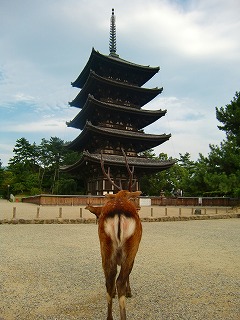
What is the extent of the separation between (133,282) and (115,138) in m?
21.8

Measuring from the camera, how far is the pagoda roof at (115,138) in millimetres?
24906

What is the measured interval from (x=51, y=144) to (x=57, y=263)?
53771 mm

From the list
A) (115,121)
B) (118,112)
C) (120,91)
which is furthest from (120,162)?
(120,91)

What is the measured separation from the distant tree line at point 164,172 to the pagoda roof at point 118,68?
333 inches

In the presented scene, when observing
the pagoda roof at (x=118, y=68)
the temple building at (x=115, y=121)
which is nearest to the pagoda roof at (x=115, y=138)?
the temple building at (x=115, y=121)

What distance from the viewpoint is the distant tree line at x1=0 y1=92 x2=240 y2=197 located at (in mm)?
23047

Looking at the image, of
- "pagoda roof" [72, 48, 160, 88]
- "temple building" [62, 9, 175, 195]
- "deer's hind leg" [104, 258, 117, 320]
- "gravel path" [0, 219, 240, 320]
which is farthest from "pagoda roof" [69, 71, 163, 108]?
"deer's hind leg" [104, 258, 117, 320]

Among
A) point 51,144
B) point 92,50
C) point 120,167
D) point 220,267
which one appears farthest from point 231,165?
point 51,144

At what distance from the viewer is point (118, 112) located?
27297 millimetres

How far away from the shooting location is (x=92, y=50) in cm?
2631

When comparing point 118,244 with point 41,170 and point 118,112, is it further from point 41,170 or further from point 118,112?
point 41,170

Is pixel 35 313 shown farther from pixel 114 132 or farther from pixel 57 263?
pixel 114 132

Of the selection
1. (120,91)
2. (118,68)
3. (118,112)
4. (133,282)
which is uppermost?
(118,68)

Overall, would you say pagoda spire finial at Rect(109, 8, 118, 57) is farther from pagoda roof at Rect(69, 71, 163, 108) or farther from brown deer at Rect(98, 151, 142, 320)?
brown deer at Rect(98, 151, 142, 320)
